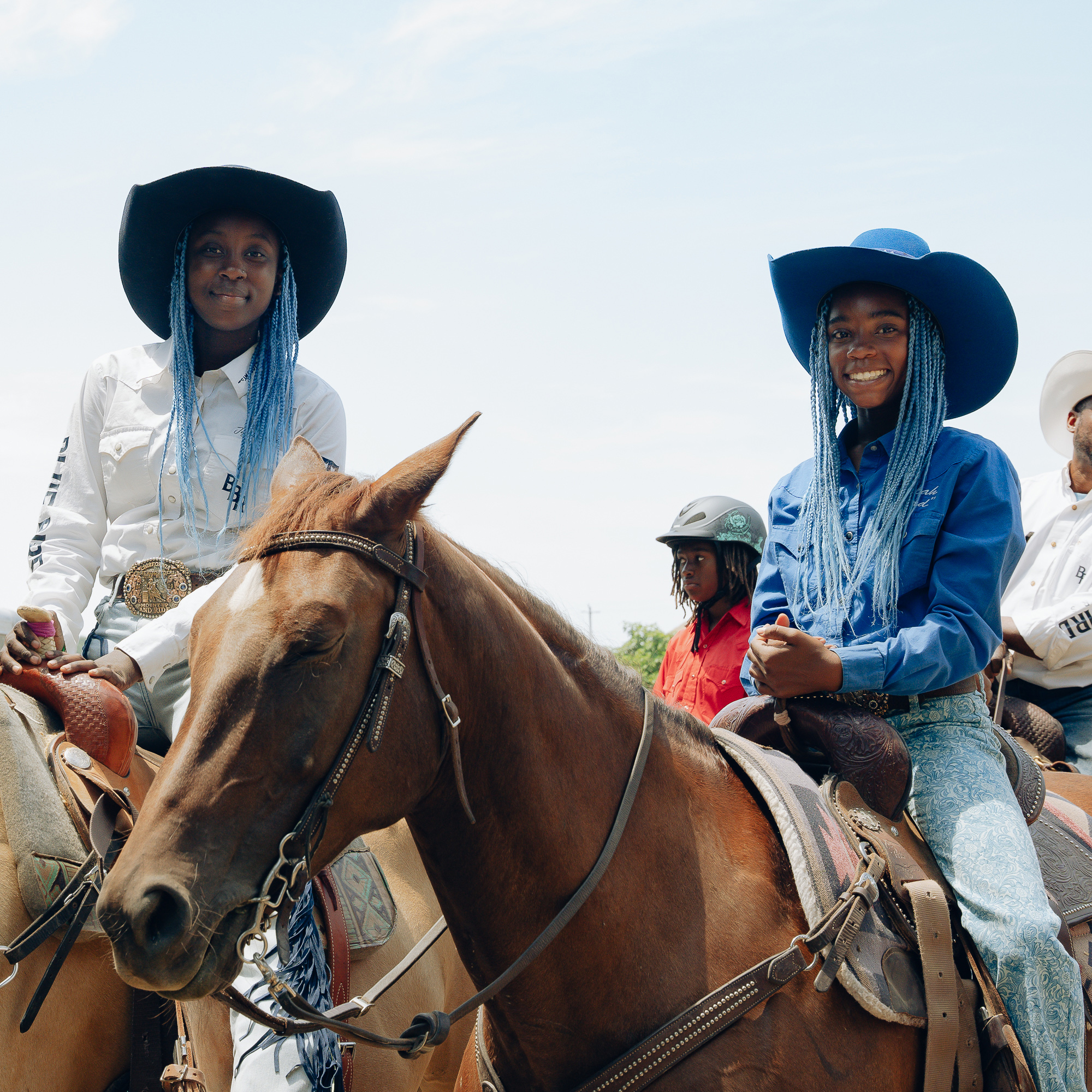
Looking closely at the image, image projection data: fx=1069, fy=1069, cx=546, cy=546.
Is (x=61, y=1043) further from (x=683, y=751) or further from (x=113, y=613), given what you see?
(x=683, y=751)

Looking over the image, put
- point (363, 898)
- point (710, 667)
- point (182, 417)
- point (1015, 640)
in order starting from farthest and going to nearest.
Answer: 1. point (710, 667)
2. point (1015, 640)
3. point (182, 417)
4. point (363, 898)

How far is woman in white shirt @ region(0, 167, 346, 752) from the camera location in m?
4.15

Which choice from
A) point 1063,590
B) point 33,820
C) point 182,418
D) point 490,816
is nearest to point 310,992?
point 33,820

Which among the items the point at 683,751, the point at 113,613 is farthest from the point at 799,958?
the point at 113,613

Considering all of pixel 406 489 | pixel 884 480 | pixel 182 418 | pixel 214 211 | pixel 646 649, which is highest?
pixel 214 211

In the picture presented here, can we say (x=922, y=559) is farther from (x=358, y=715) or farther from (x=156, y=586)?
(x=156, y=586)

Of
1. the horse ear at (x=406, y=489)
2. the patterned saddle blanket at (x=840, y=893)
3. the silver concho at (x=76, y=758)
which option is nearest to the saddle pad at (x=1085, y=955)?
the patterned saddle blanket at (x=840, y=893)

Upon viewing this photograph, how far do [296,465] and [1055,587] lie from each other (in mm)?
4482

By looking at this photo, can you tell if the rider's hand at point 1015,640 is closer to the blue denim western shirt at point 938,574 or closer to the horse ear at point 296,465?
the blue denim western shirt at point 938,574

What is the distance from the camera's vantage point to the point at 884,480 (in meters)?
3.71

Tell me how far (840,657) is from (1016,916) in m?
0.85

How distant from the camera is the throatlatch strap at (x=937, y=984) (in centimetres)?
275

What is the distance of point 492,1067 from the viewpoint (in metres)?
2.84

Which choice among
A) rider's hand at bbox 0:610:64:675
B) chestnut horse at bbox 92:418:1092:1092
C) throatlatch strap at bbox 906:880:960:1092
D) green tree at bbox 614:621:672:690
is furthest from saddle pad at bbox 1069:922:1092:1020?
green tree at bbox 614:621:672:690
